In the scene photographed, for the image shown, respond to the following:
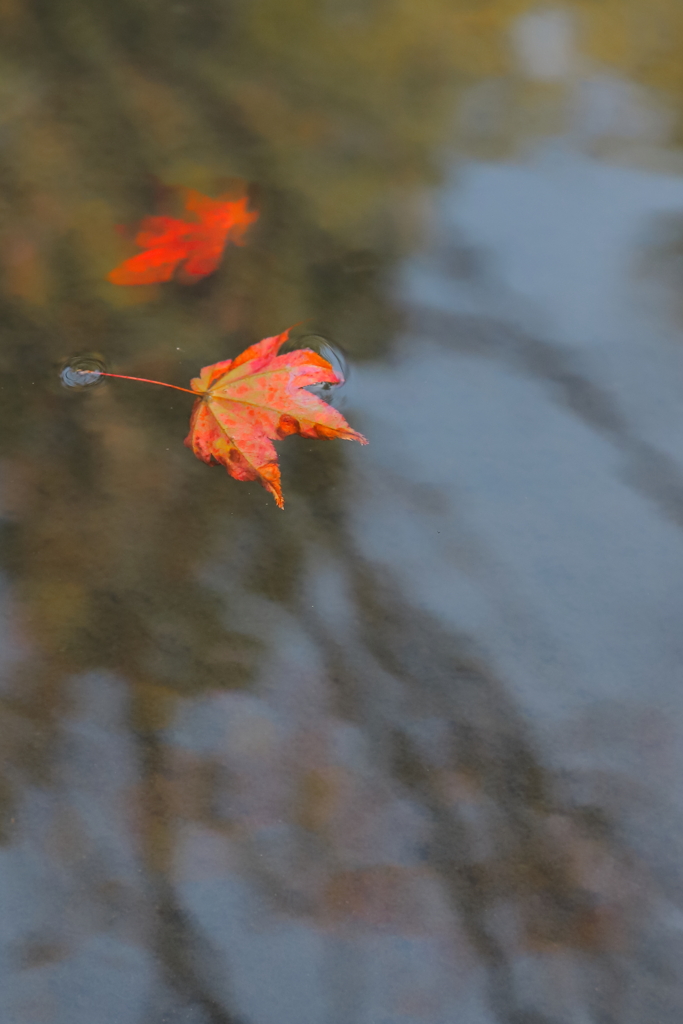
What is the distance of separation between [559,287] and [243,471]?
0.71 meters

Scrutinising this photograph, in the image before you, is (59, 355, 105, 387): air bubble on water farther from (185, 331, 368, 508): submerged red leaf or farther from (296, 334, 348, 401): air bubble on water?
(296, 334, 348, 401): air bubble on water

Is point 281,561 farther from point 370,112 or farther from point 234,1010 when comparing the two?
point 370,112

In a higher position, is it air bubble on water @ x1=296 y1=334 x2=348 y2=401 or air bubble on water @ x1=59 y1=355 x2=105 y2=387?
air bubble on water @ x1=296 y1=334 x2=348 y2=401

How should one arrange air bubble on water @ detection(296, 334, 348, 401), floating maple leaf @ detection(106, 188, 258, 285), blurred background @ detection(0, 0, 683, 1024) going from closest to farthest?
1. blurred background @ detection(0, 0, 683, 1024)
2. air bubble on water @ detection(296, 334, 348, 401)
3. floating maple leaf @ detection(106, 188, 258, 285)

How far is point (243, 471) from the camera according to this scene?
1299mm

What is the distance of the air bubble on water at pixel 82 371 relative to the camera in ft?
4.57

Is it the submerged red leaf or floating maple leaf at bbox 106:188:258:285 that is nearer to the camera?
the submerged red leaf

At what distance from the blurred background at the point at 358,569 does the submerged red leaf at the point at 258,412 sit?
34mm

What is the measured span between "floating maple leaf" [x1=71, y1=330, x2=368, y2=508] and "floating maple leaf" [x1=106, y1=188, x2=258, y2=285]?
0.81 ft

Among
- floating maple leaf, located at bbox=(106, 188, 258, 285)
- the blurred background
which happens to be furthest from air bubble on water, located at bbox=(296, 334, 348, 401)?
floating maple leaf, located at bbox=(106, 188, 258, 285)

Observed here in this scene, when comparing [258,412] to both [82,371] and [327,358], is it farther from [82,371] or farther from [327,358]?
[82,371]

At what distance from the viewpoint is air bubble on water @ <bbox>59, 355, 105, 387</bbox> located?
1392mm

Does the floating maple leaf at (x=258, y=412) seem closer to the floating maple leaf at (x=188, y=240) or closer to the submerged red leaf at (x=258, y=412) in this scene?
the submerged red leaf at (x=258, y=412)

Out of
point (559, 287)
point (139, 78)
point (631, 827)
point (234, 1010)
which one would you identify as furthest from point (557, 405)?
point (139, 78)
